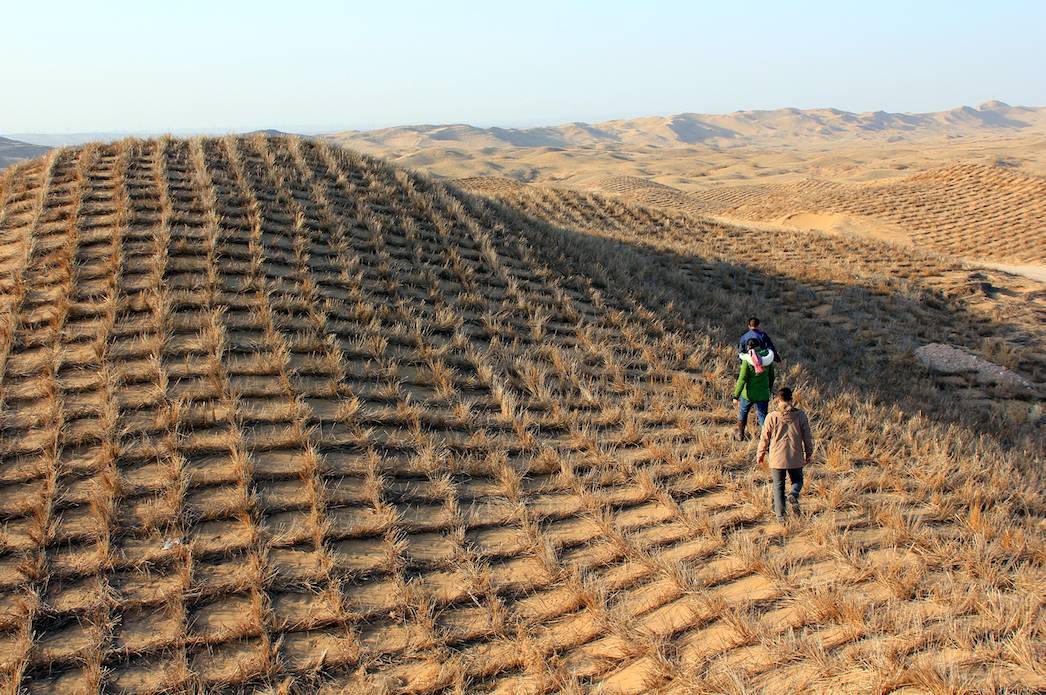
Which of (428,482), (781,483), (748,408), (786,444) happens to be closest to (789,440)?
(786,444)

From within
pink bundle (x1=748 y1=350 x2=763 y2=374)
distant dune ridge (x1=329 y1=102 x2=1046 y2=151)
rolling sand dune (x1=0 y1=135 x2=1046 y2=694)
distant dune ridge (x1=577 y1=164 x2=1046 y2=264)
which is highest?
distant dune ridge (x1=329 y1=102 x2=1046 y2=151)

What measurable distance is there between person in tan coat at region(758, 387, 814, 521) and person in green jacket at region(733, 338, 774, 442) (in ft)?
4.15

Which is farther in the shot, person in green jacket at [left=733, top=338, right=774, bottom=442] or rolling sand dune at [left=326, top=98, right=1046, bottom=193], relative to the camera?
rolling sand dune at [left=326, top=98, right=1046, bottom=193]

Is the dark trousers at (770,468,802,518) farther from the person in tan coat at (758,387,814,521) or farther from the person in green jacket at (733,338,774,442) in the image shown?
the person in green jacket at (733,338,774,442)

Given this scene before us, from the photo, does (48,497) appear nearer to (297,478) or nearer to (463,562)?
(297,478)

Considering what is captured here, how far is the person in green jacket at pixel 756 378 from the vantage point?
21.3ft

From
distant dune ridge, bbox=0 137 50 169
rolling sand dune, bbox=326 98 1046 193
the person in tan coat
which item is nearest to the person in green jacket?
the person in tan coat

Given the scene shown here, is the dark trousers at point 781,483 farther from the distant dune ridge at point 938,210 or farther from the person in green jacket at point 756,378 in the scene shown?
the distant dune ridge at point 938,210

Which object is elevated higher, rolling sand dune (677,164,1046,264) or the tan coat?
rolling sand dune (677,164,1046,264)

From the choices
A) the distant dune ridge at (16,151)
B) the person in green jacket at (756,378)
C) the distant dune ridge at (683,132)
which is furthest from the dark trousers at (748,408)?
the distant dune ridge at (683,132)

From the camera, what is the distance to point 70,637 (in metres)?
3.85

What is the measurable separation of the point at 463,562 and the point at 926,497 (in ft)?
13.8

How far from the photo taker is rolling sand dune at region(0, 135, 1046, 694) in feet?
12.6

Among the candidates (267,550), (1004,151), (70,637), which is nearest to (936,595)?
(267,550)
